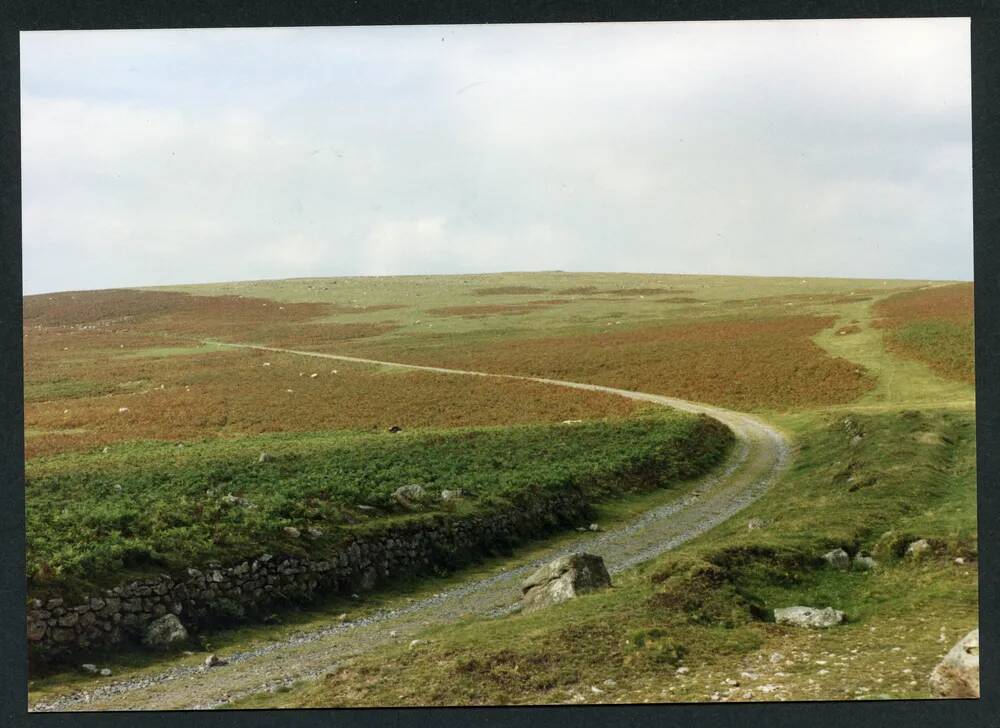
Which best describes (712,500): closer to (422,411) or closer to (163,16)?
(422,411)

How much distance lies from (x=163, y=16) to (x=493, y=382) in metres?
9.47

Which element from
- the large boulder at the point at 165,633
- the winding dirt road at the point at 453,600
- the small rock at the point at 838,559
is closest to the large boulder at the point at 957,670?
the small rock at the point at 838,559

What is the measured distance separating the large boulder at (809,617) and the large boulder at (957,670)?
3.49 ft

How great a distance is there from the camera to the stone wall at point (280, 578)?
27.7ft

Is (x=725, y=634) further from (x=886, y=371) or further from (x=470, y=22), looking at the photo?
(x=886, y=371)

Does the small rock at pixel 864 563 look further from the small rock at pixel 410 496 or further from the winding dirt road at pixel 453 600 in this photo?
the small rock at pixel 410 496

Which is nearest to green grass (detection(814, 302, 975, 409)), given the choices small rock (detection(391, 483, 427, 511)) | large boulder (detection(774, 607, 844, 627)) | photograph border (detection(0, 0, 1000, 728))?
photograph border (detection(0, 0, 1000, 728))

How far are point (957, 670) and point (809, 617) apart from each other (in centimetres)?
141

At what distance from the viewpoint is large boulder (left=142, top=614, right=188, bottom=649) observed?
873 centimetres

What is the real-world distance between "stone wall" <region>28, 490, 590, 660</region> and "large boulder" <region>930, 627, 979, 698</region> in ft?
20.9

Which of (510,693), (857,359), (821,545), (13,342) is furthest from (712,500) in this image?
(13,342)

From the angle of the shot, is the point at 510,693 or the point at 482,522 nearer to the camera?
the point at 510,693

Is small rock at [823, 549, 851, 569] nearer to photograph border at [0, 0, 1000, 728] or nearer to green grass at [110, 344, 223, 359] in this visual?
photograph border at [0, 0, 1000, 728]

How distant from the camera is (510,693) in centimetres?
788
